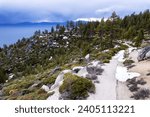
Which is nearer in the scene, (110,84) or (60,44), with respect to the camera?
(110,84)

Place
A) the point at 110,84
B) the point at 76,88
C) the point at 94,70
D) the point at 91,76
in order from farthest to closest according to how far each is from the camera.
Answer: the point at 94,70 < the point at 91,76 < the point at 110,84 < the point at 76,88

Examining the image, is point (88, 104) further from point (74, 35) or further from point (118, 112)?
point (74, 35)

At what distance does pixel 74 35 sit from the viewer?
172 metres

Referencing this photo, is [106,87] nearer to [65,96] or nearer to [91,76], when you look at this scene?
[91,76]

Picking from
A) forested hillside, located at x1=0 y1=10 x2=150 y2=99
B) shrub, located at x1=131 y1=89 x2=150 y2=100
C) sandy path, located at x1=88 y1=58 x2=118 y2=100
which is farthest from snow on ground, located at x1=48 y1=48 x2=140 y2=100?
forested hillside, located at x1=0 y1=10 x2=150 y2=99

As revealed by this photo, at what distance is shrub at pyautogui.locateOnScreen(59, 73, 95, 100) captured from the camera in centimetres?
2525

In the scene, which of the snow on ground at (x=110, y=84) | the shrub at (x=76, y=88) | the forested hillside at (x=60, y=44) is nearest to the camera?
the shrub at (x=76, y=88)

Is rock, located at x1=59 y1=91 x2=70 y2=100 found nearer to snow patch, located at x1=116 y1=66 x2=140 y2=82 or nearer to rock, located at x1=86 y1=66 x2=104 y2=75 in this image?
snow patch, located at x1=116 y1=66 x2=140 y2=82

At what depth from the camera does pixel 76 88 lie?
2581cm

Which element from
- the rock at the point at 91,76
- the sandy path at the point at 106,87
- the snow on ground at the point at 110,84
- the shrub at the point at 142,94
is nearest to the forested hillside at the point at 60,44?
the snow on ground at the point at 110,84

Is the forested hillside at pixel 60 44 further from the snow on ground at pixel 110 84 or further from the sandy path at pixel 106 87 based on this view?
the sandy path at pixel 106 87

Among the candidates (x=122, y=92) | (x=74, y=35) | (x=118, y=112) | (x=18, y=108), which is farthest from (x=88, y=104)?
(x=74, y=35)

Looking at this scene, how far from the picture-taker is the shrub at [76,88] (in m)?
25.2

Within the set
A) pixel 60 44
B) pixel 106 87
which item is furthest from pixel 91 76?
pixel 60 44
